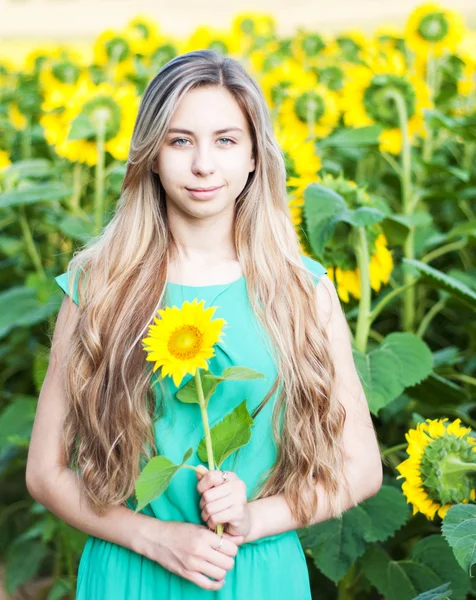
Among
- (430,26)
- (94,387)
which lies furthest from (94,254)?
(430,26)

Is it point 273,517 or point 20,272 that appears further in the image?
point 20,272

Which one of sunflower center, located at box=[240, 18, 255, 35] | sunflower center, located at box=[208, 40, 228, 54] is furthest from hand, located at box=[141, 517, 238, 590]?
sunflower center, located at box=[240, 18, 255, 35]

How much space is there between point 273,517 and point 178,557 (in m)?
0.12

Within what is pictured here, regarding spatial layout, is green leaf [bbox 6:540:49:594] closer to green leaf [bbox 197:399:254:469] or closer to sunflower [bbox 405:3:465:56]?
green leaf [bbox 197:399:254:469]

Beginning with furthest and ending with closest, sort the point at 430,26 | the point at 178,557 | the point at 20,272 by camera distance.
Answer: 1. the point at 430,26
2. the point at 20,272
3. the point at 178,557

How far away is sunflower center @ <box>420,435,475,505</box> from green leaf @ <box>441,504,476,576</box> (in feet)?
0.30

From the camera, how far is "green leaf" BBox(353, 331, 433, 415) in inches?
52.6

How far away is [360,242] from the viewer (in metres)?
1.38

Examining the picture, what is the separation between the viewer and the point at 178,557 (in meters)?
1.02

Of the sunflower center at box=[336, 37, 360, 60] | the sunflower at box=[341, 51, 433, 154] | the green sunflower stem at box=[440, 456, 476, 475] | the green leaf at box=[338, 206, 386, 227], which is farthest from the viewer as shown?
the sunflower center at box=[336, 37, 360, 60]

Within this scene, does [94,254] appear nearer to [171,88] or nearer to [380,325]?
[171,88]

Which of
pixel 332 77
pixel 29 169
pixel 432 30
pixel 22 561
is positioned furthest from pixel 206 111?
pixel 332 77

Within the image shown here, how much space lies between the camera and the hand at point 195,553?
1000mm

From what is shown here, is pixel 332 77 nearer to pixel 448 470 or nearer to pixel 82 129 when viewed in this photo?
pixel 82 129
